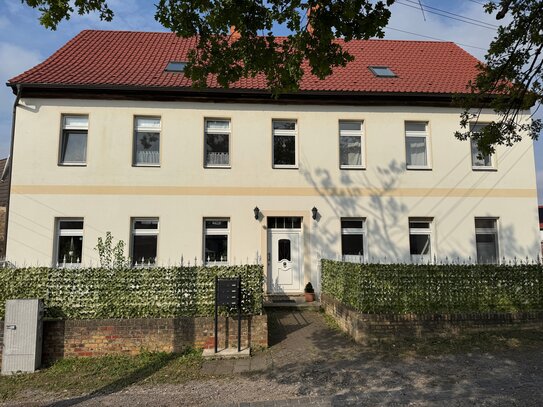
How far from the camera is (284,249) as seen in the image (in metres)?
12.7

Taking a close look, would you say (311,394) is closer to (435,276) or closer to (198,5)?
(435,276)

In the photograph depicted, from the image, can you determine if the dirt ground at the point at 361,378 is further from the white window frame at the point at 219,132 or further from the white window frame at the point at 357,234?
the white window frame at the point at 219,132

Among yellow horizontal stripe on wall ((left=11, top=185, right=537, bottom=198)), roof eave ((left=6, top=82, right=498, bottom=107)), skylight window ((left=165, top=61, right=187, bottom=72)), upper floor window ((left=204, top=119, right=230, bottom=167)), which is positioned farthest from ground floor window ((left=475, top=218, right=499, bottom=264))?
skylight window ((left=165, top=61, right=187, bottom=72))

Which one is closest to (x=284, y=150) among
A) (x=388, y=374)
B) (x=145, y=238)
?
(x=145, y=238)

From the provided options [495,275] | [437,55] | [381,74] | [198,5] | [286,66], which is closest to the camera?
[198,5]

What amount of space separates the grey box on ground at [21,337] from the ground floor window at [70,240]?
18.3 ft

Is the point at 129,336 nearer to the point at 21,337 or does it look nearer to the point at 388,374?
the point at 21,337

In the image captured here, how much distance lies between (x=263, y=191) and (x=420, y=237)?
17.0ft

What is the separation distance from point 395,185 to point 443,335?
6.15m

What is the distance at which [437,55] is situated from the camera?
16516 millimetres

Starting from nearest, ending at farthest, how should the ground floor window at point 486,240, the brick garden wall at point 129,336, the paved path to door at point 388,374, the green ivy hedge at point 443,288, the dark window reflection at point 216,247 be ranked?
the paved path to door at point 388,374
the brick garden wall at point 129,336
the green ivy hedge at point 443,288
the dark window reflection at point 216,247
the ground floor window at point 486,240

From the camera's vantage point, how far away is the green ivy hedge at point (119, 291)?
23.4 feet

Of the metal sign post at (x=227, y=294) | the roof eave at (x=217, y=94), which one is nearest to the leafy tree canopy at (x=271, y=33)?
the metal sign post at (x=227, y=294)

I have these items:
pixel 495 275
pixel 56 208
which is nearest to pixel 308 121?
pixel 495 275
